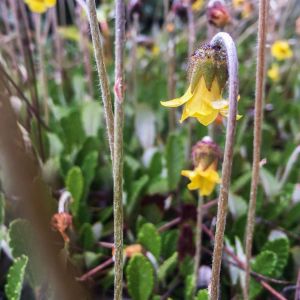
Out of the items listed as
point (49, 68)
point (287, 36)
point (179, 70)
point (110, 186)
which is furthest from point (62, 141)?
point (287, 36)

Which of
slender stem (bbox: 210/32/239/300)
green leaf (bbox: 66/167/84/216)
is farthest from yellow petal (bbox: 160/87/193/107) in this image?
green leaf (bbox: 66/167/84/216)

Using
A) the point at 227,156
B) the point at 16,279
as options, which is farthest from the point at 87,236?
the point at 227,156

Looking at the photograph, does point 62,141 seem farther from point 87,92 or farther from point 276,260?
point 276,260

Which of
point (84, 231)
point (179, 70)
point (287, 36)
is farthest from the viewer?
point (287, 36)

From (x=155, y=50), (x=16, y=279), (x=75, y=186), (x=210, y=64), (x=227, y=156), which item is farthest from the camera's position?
(x=155, y=50)

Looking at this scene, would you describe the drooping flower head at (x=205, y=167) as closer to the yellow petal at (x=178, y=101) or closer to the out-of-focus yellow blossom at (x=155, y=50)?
the yellow petal at (x=178, y=101)

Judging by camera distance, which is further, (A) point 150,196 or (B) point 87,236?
(A) point 150,196

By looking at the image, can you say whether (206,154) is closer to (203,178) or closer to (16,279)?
(203,178)
